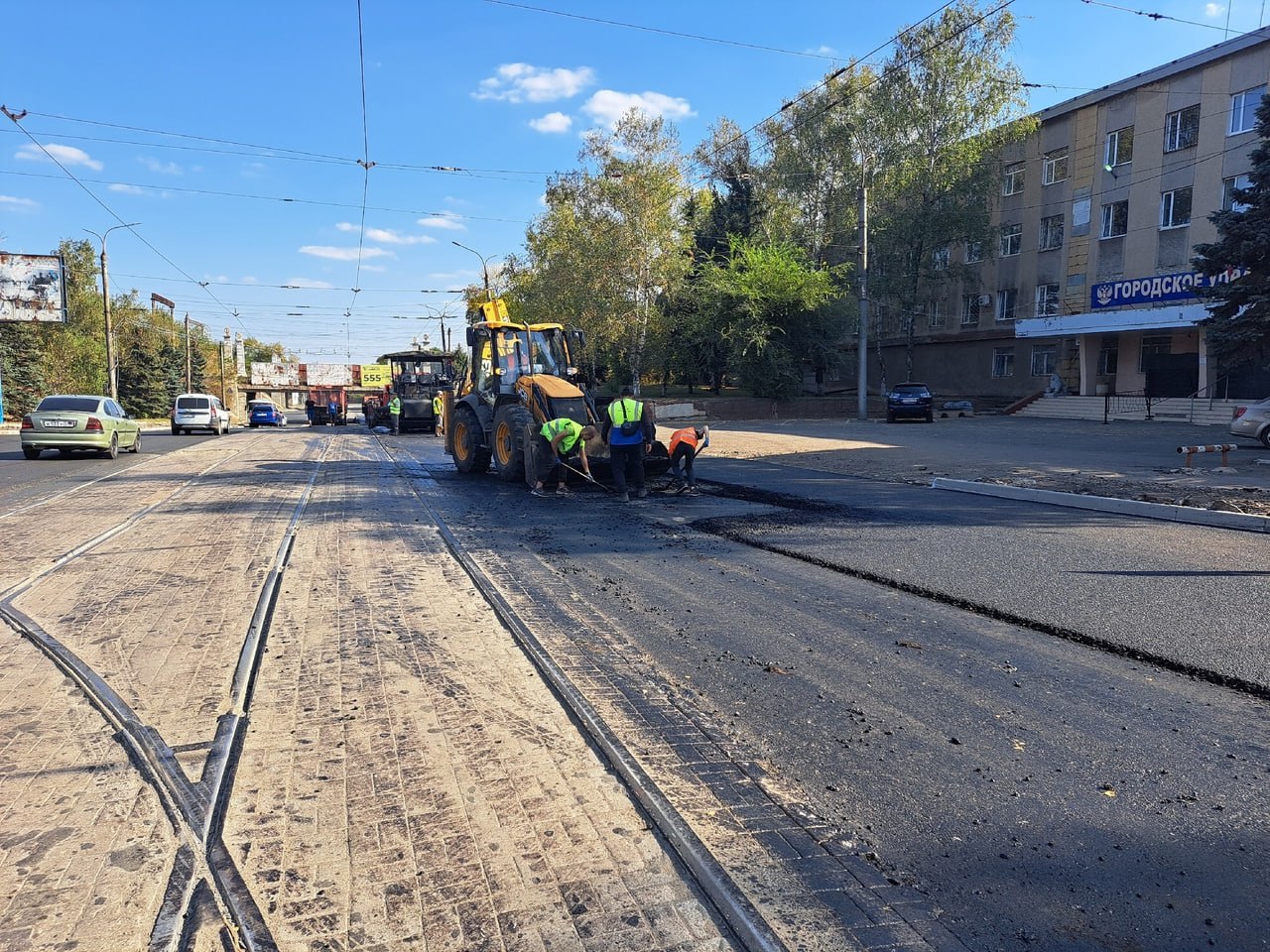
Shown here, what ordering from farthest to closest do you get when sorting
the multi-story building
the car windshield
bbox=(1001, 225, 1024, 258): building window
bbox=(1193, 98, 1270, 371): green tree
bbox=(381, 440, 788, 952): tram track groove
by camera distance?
bbox=(1001, 225, 1024, 258): building window < the multi-story building < the car windshield < bbox=(1193, 98, 1270, 371): green tree < bbox=(381, 440, 788, 952): tram track groove

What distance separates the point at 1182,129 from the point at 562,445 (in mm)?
33333

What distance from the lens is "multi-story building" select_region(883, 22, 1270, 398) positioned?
3056cm

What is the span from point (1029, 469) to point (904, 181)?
28.5 metres

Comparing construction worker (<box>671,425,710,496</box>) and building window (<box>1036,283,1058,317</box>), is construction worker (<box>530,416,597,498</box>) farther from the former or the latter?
building window (<box>1036,283,1058,317</box>)

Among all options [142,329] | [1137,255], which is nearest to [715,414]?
[1137,255]

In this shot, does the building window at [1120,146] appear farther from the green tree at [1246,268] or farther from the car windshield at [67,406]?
the car windshield at [67,406]

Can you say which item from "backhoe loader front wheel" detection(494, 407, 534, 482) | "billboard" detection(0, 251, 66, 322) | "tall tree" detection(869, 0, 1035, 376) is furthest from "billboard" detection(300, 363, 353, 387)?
"backhoe loader front wheel" detection(494, 407, 534, 482)

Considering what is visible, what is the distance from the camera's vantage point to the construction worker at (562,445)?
38.8 ft

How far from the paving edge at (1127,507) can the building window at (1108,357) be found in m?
28.5

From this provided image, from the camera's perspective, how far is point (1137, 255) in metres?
34.3

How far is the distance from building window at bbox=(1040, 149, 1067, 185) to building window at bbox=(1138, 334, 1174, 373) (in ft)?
29.0

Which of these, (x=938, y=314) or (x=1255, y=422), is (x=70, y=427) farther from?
(x=938, y=314)

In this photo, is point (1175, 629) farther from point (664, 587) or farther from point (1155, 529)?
point (1155, 529)

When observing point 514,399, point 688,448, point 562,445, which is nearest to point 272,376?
point 514,399
